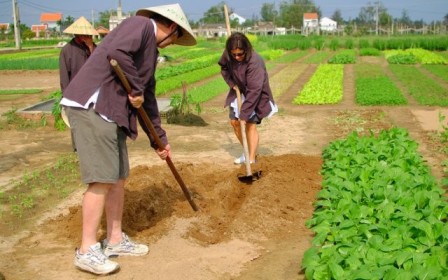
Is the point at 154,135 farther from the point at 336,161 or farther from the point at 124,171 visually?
the point at 336,161

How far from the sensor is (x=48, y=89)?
57.8 ft

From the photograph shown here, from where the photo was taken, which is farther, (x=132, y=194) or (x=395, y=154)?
(x=395, y=154)

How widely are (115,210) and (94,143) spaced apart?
2.17ft

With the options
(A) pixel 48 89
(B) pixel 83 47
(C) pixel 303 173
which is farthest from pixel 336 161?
(A) pixel 48 89

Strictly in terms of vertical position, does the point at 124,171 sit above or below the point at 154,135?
below

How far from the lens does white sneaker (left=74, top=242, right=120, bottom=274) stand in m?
3.68

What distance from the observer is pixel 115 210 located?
4008 mm

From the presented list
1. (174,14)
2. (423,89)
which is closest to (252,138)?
(174,14)

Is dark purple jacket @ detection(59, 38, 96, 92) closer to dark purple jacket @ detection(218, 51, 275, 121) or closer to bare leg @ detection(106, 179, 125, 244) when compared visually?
dark purple jacket @ detection(218, 51, 275, 121)

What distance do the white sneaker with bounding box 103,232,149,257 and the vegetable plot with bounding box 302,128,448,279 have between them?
1285 millimetres

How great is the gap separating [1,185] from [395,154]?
178 inches

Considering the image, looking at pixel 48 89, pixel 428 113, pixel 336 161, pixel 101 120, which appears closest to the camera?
pixel 101 120

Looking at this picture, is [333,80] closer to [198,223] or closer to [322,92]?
[322,92]

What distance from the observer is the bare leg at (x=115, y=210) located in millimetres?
3967
